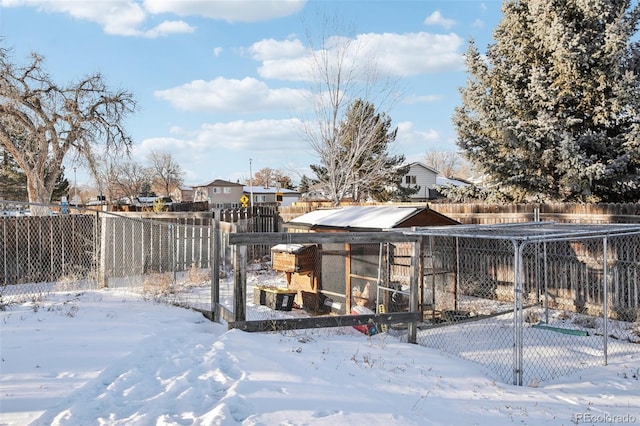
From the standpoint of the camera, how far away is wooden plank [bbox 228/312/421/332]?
5.88 meters

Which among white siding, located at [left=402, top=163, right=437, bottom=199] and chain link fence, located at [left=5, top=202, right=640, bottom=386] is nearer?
chain link fence, located at [left=5, top=202, right=640, bottom=386]

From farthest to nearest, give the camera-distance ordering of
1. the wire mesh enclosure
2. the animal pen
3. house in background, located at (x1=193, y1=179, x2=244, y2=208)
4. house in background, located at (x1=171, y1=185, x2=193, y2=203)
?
→ house in background, located at (x1=171, y1=185, x2=193, y2=203)
house in background, located at (x1=193, y1=179, x2=244, y2=208)
the wire mesh enclosure
the animal pen

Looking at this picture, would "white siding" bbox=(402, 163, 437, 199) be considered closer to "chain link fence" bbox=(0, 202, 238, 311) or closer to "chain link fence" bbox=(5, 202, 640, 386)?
"chain link fence" bbox=(0, 202, 238, 311)

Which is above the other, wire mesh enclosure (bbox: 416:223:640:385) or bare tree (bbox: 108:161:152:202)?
bare tree (bbox: 108:161:152:202)

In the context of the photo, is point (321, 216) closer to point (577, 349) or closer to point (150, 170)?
point (577, 349)

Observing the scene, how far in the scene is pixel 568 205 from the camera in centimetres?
1059

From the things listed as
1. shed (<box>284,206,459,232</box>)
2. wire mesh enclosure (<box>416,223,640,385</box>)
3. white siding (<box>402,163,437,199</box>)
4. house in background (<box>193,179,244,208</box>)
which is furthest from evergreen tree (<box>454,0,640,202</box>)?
house in background (<box>193,179,244,208</box>)

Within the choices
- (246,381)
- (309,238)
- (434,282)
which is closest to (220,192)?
(434,282)

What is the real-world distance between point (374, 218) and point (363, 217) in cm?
47

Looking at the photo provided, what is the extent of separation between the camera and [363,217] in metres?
10.4

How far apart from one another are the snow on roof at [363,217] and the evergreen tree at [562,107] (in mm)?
4009

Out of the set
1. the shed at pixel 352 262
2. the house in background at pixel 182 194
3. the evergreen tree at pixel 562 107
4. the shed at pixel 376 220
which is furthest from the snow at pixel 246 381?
the house in background at pixel 182 194

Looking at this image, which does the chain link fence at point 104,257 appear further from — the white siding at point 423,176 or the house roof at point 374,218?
the white siding at point 423,176

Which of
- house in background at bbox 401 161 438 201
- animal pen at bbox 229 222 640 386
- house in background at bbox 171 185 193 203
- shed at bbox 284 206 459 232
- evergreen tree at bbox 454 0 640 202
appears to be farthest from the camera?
house in background at bbox 171 185 193 203
